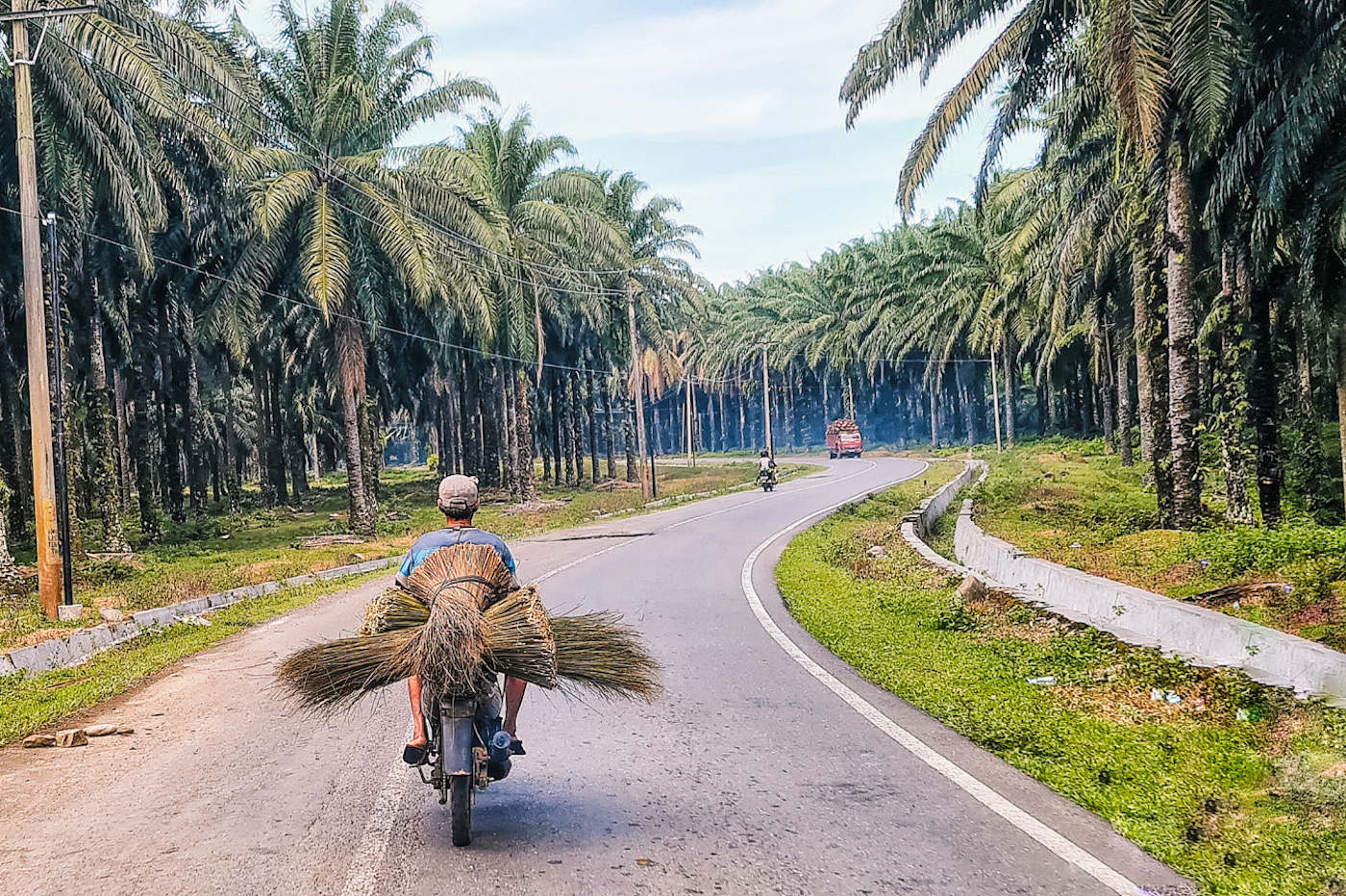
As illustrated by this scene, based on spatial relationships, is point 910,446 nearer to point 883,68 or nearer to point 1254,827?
point 883,68

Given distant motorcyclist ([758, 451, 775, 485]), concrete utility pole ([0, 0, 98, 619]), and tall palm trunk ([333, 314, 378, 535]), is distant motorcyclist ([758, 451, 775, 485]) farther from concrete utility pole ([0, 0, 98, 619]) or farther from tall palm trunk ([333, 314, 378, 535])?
concrete utility pole ([0, 0, 98, 619])

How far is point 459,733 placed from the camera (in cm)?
545

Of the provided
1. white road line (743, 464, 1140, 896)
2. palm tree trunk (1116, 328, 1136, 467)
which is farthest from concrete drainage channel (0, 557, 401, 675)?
palm tree trunk (1116, 328, 1136, 467)

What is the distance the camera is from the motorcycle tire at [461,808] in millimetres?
5363

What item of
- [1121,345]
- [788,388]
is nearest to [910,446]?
[788,388]

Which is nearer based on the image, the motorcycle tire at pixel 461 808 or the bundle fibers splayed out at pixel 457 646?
the motorcycle tire at pixel 461 808

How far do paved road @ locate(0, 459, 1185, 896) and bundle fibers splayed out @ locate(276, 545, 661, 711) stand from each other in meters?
0.67

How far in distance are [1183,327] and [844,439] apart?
65694mm

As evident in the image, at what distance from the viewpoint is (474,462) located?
51500 millimetres

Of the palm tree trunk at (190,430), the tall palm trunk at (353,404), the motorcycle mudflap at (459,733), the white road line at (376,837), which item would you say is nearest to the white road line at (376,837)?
the white road line at (376,837)

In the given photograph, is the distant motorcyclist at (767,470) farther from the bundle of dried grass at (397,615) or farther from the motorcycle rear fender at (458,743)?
the motorcycle rear fender at (458,743)

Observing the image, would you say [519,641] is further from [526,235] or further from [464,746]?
[526,235]

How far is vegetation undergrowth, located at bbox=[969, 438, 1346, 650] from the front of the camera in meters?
10.5

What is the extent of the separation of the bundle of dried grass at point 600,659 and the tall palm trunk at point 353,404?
23.9m
